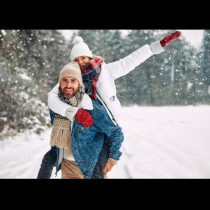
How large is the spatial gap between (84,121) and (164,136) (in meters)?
4.48

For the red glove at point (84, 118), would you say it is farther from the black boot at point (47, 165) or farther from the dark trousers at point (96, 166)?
the black boot at point (47, 165)

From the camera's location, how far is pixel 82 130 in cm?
151

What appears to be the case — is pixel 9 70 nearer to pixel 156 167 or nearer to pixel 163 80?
pixel 156 167

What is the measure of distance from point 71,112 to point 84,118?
13 centimetres

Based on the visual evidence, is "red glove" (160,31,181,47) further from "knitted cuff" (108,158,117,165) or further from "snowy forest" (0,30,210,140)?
"snowy forest" (0,30,210,140)

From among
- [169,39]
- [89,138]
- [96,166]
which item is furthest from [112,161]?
[169,39]

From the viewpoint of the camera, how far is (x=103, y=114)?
1520mm

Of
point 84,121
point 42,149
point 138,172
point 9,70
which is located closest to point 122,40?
point 9,70

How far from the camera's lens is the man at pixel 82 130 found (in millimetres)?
1521

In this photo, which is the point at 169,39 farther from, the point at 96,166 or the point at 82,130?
the point at 96,166

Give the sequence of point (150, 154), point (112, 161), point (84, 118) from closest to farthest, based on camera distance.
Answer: point (84, 118)
point (112, 161)
point (150, 154)

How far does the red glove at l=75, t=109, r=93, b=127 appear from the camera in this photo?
1.43m

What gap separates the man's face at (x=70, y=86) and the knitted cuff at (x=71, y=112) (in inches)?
5.0
